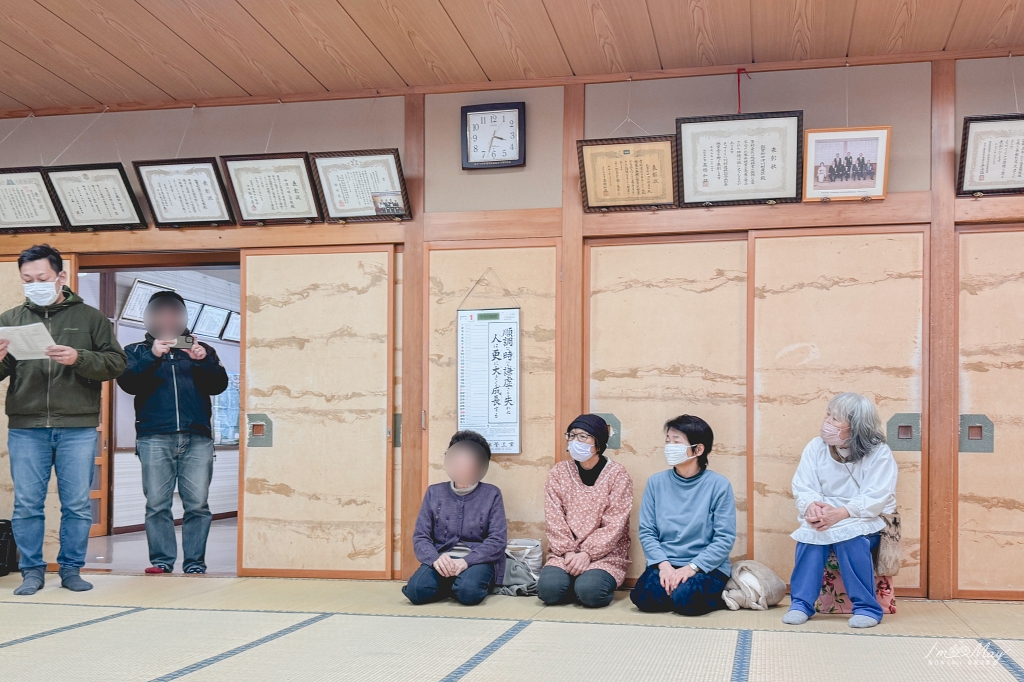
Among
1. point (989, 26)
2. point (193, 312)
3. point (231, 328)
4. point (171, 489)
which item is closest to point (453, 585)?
point (171, 489)

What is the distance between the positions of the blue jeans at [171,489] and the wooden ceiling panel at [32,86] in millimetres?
1879

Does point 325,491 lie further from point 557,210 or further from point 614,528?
point 557,210

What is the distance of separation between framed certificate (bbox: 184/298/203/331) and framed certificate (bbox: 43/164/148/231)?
3223 millimetres

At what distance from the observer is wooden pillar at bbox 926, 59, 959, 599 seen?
4.31 metres

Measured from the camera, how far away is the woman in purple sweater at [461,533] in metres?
4.20

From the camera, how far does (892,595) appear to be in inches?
155

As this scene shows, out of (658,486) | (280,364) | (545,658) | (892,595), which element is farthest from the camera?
(280,364)

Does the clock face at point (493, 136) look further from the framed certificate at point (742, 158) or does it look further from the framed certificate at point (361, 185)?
the framed certificate at point (742, 158)

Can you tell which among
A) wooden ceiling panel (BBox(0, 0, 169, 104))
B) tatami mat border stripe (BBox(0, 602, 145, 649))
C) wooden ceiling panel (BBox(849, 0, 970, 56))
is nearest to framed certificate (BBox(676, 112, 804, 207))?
wooden ceiling panel (BBox(849, 0, 970, 56))

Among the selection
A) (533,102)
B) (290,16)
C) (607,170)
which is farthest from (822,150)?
(290,16)

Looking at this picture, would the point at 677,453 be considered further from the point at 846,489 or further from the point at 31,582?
the point at 31,582

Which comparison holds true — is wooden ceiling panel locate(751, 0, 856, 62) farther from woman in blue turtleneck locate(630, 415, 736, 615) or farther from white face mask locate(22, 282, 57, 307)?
white face mask locate(22, 282, 57, 307)

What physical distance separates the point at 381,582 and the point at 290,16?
2695mm

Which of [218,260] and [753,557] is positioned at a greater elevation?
[218,260]
